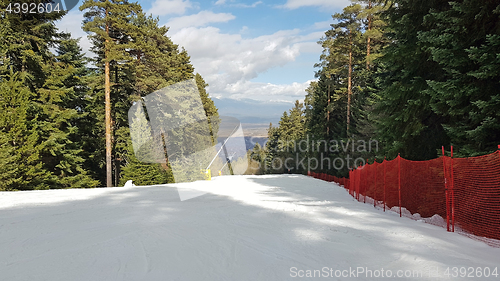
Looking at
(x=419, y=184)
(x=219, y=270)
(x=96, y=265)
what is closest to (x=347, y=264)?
(x=219, y=270)

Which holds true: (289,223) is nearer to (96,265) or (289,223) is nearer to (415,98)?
(96,265)

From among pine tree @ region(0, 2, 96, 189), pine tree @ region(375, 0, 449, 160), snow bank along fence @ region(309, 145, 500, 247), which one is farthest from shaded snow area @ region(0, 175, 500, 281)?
pine tree @ region(0, 2, 96, 189)

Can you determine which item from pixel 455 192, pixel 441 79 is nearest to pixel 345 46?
pixel 441 79

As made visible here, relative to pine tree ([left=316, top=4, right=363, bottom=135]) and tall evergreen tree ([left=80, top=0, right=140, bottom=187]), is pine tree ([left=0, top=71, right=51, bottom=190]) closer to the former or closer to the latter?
tall evergreen tree ([left=80, top=0, right=140, bottom=187])

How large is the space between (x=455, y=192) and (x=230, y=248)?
4.93 m

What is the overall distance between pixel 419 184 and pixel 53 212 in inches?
374

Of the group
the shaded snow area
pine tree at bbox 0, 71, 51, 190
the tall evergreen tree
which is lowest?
the shaded snow area

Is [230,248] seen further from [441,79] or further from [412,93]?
[441,79]

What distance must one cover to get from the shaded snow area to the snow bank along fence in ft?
2.00

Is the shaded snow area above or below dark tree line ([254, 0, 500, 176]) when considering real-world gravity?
below

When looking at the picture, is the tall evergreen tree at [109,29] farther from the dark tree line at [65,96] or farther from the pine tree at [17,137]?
the pine tree at [17,137]

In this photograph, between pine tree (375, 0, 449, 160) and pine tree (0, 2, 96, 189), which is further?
pine tree (0, 2, 96, 189)

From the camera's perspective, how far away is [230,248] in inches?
173

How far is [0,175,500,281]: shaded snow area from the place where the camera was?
11.5ft
